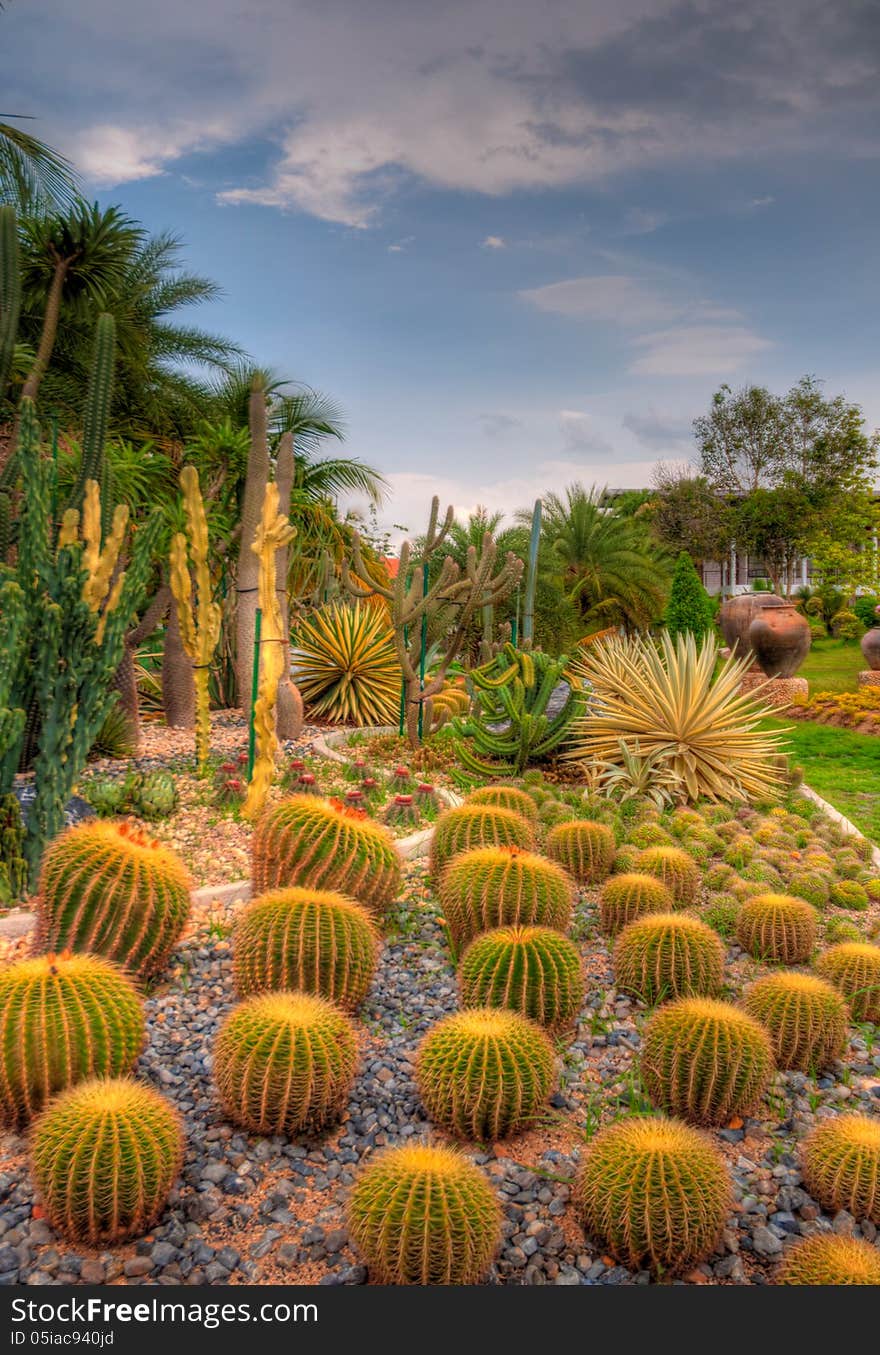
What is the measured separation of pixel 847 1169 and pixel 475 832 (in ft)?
7.77

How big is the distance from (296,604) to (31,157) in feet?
24.1

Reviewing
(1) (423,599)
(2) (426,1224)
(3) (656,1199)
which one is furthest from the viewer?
(1) (423,599)

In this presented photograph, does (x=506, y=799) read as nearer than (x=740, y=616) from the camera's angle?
Yes

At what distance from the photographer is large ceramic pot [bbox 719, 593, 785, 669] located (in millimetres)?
18312

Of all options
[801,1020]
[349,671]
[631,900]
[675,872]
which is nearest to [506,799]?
[675,872]

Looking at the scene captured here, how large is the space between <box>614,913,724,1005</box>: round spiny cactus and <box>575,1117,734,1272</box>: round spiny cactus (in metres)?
1.21

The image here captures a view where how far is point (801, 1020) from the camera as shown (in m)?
3.34

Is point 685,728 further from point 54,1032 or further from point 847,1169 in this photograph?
point 54,1032

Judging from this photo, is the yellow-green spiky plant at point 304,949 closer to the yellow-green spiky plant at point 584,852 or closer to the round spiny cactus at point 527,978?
the round spiny cactus at point 527,978

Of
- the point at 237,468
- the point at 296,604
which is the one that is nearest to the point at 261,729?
the point at 237,468

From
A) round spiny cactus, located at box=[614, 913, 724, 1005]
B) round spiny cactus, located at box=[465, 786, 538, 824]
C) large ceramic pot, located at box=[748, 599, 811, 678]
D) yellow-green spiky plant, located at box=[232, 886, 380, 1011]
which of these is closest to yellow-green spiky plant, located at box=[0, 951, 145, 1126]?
yellow-green spiky plant, located at box=[232, 886, 380, 1011]

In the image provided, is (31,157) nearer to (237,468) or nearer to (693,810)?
(237,468)

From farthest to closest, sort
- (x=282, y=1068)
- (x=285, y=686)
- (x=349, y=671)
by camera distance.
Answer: (x=349, y=671)
(x=285, y=686)
(x=282, y=1068)

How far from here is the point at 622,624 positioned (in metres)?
24.4
